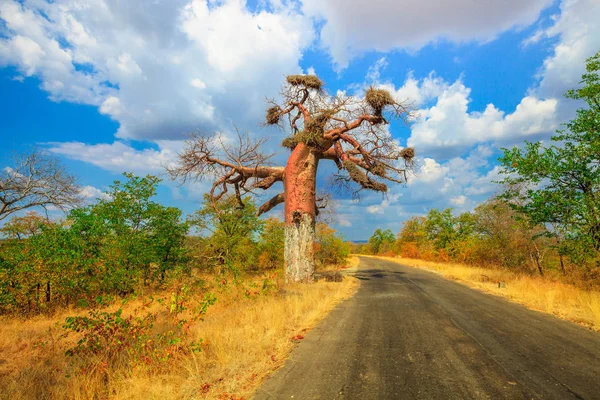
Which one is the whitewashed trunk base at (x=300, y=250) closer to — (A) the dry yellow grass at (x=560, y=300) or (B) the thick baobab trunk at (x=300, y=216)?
(B) the thick baobab trunk at (x=300, y=216)

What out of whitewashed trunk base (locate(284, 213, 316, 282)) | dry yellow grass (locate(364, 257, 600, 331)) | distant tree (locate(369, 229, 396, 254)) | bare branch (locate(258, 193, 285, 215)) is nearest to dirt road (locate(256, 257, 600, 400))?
dry yellow grass (locate(364, 257, 600, 331))

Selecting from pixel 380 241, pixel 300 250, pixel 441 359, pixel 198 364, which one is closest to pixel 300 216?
pixel 300 250

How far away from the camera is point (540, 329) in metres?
5.59

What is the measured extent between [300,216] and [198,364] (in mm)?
7975

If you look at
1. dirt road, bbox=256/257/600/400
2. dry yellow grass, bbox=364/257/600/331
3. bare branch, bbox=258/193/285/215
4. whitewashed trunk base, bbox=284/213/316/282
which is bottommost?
dry yellow grass, bbox=364/257/600/331

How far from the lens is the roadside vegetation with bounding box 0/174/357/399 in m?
3.80

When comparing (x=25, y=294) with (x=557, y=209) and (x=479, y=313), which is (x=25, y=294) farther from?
(x=557, y=209)

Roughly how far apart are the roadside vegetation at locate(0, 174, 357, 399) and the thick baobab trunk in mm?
855

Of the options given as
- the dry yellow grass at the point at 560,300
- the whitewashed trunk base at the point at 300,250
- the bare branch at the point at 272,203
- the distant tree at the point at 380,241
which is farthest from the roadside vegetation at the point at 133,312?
the distant tree at the point at 380,241

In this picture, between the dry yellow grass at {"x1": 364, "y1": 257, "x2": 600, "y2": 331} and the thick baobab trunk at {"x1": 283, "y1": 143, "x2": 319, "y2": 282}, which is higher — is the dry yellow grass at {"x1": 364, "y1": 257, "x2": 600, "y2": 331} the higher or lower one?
the lower one

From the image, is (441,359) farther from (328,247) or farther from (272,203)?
(328,247)

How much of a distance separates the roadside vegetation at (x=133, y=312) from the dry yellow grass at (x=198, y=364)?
0.06ft

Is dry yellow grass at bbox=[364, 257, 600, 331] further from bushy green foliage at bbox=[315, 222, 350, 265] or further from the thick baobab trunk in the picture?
bushy green foliage at bbox=[315, 222, 350, 265]

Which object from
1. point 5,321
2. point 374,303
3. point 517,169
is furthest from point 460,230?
point 5,321
